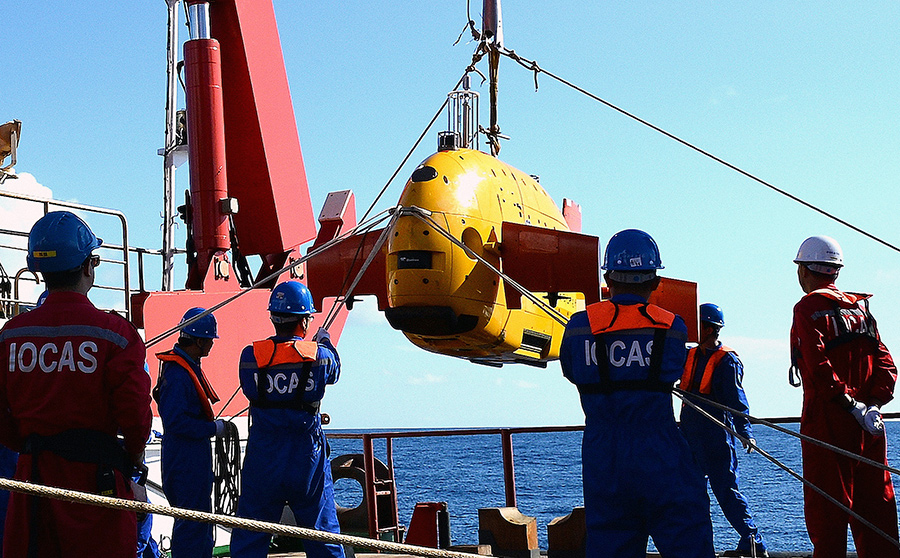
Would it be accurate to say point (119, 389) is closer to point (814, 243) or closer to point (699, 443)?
point (814, 243)

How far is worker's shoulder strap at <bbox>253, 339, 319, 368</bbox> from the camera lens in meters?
5.51

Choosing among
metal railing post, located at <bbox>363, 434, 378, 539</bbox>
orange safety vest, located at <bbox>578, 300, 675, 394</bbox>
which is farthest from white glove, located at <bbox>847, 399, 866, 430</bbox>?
metal railing post, located at <bbox>363, 434, 378, 539</bbox>

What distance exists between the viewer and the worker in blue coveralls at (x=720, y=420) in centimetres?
761

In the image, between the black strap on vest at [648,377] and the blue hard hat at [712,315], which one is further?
the blue hard hat at [712,315]

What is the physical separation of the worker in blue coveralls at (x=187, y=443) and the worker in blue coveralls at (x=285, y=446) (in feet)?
2.79

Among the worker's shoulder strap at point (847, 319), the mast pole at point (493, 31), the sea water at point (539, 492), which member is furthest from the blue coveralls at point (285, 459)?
the sea water at point (539, 492)

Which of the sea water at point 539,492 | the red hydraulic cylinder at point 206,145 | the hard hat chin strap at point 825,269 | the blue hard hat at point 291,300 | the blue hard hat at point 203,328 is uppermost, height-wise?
the red hydraulic cylinder at point 206,145

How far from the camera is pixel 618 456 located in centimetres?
445

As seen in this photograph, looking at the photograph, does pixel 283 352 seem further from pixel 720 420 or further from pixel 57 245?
pixel 720 420

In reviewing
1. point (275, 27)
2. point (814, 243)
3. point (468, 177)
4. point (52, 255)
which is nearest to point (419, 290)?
point (468, 177)

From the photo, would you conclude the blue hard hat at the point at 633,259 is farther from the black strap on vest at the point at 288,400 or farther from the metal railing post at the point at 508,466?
the metal railing post at the point at 508,466

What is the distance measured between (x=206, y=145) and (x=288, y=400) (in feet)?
17.8

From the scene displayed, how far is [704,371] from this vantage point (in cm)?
812

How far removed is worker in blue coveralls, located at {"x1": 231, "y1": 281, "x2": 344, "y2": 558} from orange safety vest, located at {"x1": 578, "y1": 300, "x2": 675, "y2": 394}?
1.72 meters
